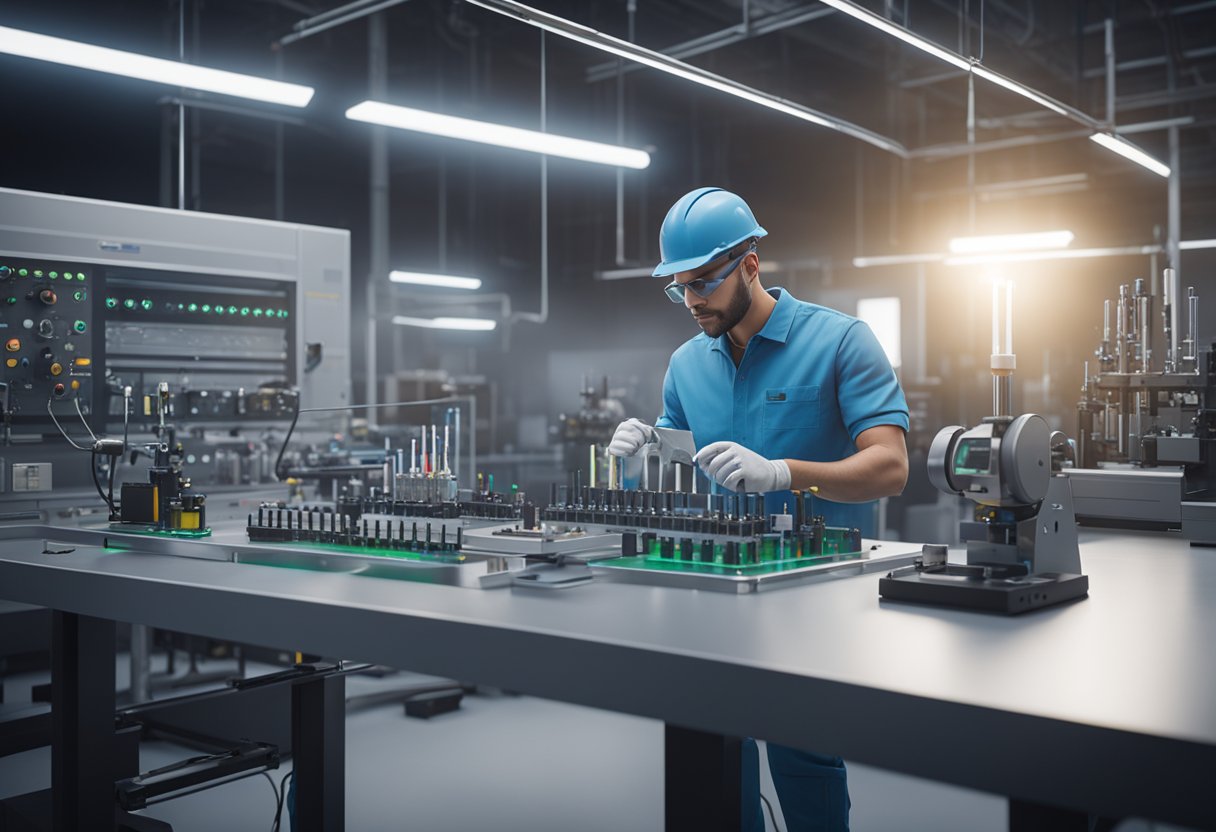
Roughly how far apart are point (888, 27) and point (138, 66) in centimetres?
270

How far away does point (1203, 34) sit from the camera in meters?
8.02

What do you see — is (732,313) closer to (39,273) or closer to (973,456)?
(973,456)

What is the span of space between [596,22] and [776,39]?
1.65 metres

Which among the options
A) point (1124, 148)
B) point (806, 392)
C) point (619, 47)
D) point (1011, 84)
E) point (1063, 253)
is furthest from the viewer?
point (1063, 253)

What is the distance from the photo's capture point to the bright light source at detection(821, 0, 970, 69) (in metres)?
3.42

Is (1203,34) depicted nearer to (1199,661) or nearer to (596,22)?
(596,22)

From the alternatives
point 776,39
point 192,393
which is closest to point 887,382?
point 192,393

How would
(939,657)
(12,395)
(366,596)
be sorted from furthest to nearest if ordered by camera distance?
(12,395), (366,596), (939,657)

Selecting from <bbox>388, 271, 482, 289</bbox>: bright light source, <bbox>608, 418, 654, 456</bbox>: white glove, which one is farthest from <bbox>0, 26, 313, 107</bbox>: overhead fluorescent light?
<bbox>388, 271, 482, 289</bbox>: bright light source

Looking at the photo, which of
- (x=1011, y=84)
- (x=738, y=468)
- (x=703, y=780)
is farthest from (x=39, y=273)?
→ (x=1011, y=84)

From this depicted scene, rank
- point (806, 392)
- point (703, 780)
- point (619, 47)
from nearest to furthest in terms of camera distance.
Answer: point (703, 780)
point (806, 392)
point (619, 47)

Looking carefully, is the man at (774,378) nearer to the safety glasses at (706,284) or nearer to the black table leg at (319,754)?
the safety glasses at (706,284)

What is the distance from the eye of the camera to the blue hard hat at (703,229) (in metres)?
2.31

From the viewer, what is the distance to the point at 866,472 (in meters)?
2.26
